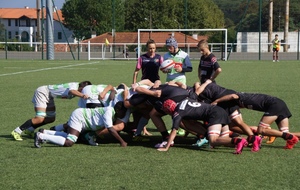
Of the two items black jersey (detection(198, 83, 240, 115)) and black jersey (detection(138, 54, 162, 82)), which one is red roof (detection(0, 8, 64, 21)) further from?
black jersey (detection(198, 83, 240, 115))

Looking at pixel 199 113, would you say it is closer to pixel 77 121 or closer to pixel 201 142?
pixel 201 142

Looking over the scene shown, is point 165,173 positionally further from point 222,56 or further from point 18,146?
point 222,56

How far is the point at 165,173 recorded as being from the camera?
6777mm

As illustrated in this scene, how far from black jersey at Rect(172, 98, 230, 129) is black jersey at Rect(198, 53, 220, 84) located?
2.25 metres

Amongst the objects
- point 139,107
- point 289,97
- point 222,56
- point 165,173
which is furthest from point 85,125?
point 222,56

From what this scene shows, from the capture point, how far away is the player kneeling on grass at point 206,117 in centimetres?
808

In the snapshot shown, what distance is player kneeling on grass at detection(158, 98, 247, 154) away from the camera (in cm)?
808

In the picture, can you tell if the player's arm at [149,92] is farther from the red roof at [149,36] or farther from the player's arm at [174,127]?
the red roof at [149,36]

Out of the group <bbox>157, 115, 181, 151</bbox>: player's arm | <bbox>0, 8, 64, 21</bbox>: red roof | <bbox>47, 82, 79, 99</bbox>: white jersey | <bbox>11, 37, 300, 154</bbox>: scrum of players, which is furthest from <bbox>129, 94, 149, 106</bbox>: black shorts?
<bbox>0, 8, 64, 21</bbox>: red roof

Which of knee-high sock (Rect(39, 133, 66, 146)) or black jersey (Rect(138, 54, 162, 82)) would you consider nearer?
knee-high sock (Rect(39, 133, 66, 146))

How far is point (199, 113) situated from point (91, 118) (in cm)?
171

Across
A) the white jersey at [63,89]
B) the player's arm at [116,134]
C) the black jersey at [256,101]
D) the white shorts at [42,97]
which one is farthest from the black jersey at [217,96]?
the white shorts at [42,97]

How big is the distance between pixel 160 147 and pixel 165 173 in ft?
5.22

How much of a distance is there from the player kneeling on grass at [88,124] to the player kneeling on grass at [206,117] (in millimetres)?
849
